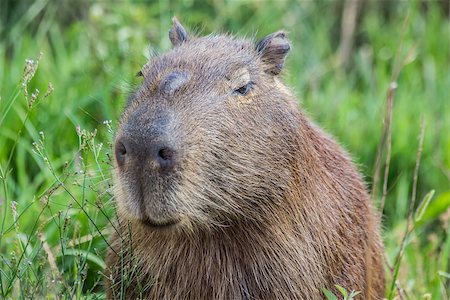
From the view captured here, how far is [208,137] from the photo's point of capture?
11.1 ft

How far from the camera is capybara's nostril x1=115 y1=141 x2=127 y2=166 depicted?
10.8ft

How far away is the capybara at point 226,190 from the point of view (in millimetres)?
3291

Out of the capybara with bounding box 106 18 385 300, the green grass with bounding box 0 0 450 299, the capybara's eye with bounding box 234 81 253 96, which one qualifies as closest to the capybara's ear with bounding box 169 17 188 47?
the capybara with bounding box 106 18 385 300

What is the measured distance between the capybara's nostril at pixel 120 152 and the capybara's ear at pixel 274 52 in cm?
93

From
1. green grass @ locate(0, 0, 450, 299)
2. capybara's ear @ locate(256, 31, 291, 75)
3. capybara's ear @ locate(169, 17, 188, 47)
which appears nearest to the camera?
capybara's ear @ locate(256, 31, 291, 75)

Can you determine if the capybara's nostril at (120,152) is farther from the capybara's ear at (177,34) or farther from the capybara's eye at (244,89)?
the capybara's ear at (177,34)

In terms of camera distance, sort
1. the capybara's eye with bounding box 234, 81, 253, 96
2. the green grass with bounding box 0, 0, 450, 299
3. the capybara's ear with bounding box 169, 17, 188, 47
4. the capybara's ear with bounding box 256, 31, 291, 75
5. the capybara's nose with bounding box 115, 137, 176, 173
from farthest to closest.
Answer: the green grass with bounding box 0, 0, 450, 299 → the capybara's ear with bounding box 169, 17, 188, 47 → the capybara's ear with bounding box 256, 31, 291, 75 → the capybara's eye with bounding box 234, 81, 253, 96 → the capybara's nose with bounding box 115, 137, 176, 173

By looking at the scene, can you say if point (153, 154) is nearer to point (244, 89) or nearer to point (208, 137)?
point (208, 137)

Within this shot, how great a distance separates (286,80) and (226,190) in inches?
46.1

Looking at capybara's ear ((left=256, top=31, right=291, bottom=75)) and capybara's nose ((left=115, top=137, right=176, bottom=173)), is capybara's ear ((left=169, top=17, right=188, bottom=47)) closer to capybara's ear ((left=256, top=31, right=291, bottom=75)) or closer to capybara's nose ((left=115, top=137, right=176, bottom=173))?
capybara's ear ((left=256, top=31, right=291, bottom=75))

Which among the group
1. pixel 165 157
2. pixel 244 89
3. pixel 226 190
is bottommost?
pixel 226 190

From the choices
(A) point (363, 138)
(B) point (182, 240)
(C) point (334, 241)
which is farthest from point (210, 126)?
(A) point (363, 138)

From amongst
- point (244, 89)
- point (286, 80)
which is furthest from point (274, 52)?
point (286, 80)

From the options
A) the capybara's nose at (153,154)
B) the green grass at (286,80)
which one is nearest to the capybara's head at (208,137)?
the capybara's nose at (153,154)
